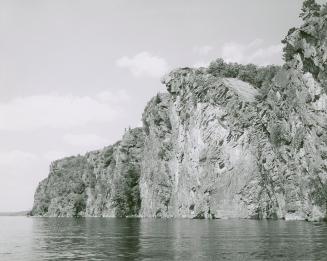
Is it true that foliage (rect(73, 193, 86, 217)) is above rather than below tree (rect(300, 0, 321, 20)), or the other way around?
below

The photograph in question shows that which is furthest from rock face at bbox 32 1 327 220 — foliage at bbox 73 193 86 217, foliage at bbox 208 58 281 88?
foliage at bbox 73 193 86 217

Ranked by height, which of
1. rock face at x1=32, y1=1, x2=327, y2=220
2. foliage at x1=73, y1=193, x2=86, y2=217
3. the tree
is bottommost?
foliage at x1=73, y1=193, x2=86, y2=217

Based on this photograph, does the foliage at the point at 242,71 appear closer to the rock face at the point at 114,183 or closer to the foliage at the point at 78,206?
the rock face at the point at 114,183

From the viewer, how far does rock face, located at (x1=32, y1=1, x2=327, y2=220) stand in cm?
7519

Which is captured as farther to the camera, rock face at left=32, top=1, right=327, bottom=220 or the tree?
the tree

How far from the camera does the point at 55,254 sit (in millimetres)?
29500

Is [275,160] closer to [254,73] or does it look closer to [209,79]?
[209,79]

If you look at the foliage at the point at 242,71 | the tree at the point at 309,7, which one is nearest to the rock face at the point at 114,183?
the foliage at the point at 242,71

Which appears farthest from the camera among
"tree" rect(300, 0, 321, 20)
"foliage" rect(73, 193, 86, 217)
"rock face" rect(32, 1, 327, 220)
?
"foliage" rect(73, 193, 86, 217)

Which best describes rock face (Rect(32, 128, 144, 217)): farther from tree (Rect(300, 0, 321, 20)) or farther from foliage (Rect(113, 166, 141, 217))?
tree (Rect(300, 0, 321, 20))

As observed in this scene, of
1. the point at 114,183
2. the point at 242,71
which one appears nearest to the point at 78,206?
the point at 114,183

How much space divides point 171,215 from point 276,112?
1963 inches

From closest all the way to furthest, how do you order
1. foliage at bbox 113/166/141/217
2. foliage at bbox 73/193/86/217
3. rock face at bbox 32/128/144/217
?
foliage at bbox 113/166/141/217 < rock face at bbox 32/128/144/217 < foliage at bbox 73/193/86/217

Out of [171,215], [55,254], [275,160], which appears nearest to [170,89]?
[171,215]
